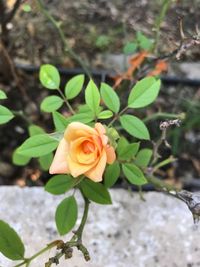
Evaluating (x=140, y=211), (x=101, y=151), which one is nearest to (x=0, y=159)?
A: (x=140, y=211)

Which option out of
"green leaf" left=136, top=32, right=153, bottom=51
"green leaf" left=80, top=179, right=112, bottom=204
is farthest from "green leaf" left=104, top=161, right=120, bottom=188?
"green leaf" left=136, top=32, right=153, bottom=51

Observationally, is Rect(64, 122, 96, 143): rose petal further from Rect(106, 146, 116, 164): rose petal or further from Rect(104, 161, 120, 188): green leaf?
Rect(104, 161, 120, 188): green leaf

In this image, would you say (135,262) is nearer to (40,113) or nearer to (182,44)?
(182,44)

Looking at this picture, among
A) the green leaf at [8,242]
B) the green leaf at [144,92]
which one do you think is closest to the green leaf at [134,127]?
the green leaf at [144,92]

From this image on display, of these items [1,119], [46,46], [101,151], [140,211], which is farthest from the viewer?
[46,46]

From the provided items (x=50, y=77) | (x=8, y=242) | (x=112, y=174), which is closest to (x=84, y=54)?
(x=50, y=77)

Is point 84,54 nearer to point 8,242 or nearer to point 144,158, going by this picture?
point 144,158
